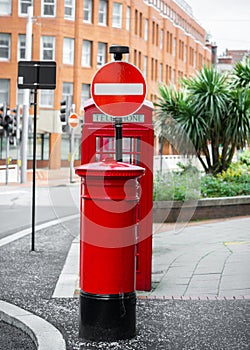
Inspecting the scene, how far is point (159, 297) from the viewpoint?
7426 millimetres

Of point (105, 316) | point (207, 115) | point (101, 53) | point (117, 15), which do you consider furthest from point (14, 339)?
point (117, 15)

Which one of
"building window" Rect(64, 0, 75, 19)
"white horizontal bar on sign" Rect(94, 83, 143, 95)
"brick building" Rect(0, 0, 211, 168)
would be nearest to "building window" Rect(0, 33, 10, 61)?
"brick building" Rect(0, 0, 211, 168)

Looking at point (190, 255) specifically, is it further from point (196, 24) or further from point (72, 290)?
point (196, 24)

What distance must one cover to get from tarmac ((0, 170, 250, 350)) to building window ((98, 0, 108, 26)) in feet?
140

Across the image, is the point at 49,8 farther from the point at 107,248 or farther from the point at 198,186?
the point at 107,248

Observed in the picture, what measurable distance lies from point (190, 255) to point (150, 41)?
51.2 meters

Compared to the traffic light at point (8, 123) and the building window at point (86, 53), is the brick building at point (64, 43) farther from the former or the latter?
the traffic light at point (8, 123)

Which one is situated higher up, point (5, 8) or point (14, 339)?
point (5, 8)

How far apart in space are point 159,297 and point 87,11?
46695 mm

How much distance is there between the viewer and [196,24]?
7925 cm

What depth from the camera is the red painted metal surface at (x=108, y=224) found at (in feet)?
18.8

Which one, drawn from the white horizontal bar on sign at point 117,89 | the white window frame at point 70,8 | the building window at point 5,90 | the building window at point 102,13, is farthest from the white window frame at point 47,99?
the white horizontal bar on sign at point 117,89

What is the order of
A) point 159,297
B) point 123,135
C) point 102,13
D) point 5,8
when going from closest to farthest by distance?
point 123,135, point 159,297, point 5,8, point 102,13

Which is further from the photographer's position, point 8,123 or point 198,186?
point 8,123
